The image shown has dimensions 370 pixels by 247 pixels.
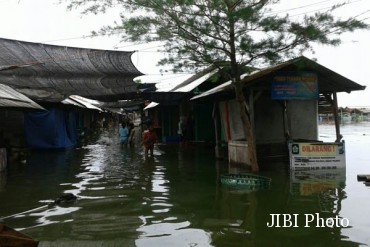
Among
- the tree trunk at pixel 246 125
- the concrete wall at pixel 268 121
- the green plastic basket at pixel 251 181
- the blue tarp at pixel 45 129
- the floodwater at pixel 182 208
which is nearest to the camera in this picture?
the floodwater at pixel 182 208

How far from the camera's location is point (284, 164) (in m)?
12.5

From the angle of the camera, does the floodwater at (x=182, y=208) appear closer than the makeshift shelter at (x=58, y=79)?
Yes

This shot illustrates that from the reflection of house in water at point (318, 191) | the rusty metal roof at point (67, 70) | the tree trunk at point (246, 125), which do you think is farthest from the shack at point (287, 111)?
the rusty metal roof at point (67, 70)

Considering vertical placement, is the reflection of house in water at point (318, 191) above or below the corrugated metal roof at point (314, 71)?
below

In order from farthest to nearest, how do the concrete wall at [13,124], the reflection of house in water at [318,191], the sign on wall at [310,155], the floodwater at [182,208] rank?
1. the concrete wall at [13,124]
2. the sign on wall at [310,155]
3. the reflection of house in water at [318,191]
4. the floodwater at [182,208]

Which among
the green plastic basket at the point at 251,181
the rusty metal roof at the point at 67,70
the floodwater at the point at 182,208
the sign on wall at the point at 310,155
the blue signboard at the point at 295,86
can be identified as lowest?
the floodwater at the point at 182,208

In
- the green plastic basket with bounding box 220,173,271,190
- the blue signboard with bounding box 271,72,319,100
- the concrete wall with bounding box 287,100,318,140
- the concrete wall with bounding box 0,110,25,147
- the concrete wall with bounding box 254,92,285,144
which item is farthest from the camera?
the concrete wall with bounding box 0,110,25,147

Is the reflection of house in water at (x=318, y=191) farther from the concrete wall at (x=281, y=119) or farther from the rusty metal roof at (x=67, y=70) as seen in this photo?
the rusty metal roof at (x=67, y=70)

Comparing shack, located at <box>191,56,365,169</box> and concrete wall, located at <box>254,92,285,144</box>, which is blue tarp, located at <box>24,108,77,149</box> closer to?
shack, located at <box>191,56,365,169</box>

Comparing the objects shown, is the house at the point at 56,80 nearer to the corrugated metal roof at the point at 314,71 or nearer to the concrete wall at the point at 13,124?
the concrete wall at the point at 13,124

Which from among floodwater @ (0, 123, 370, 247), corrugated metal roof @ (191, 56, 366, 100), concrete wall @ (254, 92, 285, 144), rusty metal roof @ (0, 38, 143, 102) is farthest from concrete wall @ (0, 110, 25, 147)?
concrete wall @ (254, 92, 285, 144)

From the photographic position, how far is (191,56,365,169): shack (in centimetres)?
1091

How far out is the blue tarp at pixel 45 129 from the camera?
690 inches

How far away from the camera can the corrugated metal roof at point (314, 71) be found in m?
10.6
